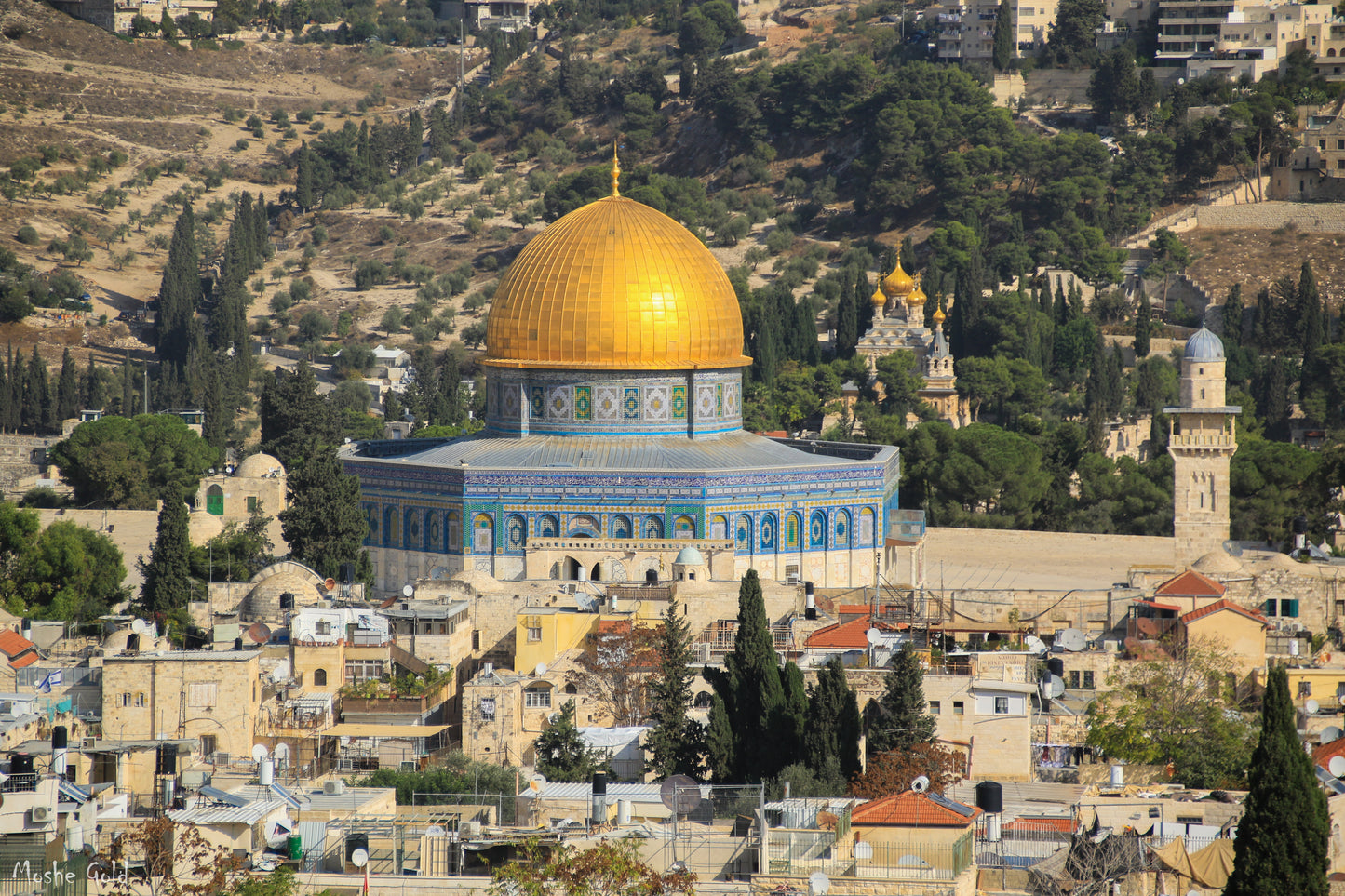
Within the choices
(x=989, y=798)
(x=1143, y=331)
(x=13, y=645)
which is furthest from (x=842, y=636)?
(x=1143, y=331)

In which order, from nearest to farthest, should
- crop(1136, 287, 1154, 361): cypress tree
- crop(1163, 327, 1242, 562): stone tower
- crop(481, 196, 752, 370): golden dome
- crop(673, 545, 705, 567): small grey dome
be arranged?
crop(673, 545, 705, 567): small grey dome, crop(1163, 327, 1242, 562): stone tower, crop(481, 196, 752, 370): golden dome, crop(1136, 287, 1154, 361): cypress tree

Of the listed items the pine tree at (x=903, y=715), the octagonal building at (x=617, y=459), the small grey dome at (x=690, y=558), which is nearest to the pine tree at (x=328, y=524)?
the octagonal building at (x=617, y=459)

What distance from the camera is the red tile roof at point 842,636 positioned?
99.6ft

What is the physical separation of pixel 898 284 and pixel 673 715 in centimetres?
4426

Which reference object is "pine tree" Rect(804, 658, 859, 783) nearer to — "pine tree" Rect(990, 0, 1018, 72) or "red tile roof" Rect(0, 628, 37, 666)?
"red tile roof" Rect(0, 628, 37, 666)

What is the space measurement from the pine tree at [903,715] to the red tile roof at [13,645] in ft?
35.1

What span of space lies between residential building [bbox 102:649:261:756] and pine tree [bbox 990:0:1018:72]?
2740 inches

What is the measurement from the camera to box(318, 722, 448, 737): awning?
27719mm

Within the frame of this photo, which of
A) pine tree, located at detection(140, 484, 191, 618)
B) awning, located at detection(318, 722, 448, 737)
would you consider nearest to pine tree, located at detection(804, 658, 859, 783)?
awning, located at detection(318, 722, 448, 737)

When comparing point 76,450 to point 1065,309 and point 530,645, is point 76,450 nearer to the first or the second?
point 530,645

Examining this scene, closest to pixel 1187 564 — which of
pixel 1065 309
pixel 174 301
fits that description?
pixel 1065 309

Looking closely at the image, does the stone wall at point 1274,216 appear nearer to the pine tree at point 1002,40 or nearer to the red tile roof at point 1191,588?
the pine tree at point 1002,40

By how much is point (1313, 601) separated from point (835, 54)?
223 feet

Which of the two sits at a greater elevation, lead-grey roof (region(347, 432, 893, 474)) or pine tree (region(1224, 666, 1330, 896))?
lead-grey roof (region(347, 432, 893, 474))
